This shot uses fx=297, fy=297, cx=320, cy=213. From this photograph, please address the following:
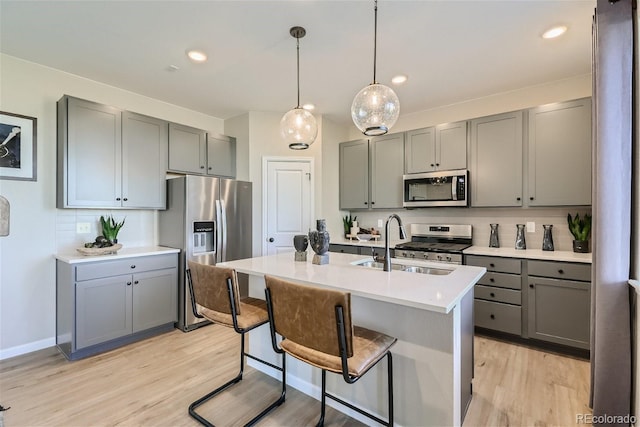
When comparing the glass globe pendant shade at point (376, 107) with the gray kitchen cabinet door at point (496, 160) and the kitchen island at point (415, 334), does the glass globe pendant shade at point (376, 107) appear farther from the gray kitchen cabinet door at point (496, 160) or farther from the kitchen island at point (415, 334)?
the gray kitchen cabinet door at point (496, 160)

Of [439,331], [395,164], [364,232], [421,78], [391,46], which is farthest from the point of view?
[364,232]

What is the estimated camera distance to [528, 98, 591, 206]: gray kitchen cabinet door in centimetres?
279

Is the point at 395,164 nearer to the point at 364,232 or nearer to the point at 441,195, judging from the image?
the point at 441,195

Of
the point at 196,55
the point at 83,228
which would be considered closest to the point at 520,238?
the point at 196,55

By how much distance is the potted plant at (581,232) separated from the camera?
2895mm

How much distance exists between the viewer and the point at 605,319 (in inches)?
64.6

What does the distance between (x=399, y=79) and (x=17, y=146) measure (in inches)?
144

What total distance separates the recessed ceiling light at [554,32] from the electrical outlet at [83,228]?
4504mm

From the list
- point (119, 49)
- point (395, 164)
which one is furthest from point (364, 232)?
point (119, 49)

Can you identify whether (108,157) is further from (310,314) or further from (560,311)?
(560,311)

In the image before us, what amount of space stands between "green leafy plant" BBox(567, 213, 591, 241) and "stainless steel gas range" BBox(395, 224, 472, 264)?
0.95m

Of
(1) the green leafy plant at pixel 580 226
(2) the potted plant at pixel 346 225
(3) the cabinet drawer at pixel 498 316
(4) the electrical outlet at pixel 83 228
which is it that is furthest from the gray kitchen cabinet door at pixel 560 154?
(4) the electrical outlet at pixel 83 228

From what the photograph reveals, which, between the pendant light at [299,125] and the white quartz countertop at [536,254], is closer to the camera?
the pendant light at [299,125]

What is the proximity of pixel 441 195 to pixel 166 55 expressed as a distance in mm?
3197
